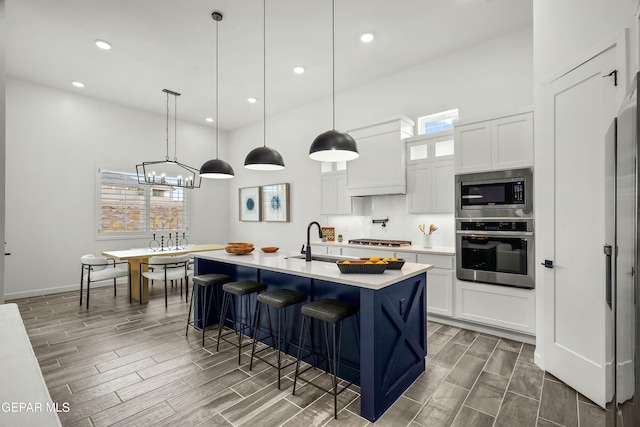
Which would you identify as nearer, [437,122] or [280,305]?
[280,305]

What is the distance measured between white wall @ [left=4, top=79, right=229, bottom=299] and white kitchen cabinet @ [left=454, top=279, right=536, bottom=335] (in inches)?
238

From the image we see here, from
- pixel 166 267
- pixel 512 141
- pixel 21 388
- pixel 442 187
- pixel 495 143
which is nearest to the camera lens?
pixel 21 388

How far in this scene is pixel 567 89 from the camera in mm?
2436

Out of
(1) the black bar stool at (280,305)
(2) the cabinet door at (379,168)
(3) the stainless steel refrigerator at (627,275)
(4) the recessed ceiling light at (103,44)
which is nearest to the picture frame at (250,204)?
A: (2) the cabinet door at (379,168)

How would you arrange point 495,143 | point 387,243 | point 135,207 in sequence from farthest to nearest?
1. point 135,207
2. point 387,243
3. point 495,143

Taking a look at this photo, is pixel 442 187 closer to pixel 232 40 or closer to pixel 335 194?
pixel 335 194

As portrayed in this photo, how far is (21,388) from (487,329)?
3933 millimetres

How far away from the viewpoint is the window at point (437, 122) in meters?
4.35

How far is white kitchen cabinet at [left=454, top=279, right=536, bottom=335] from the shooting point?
3203 millimetres

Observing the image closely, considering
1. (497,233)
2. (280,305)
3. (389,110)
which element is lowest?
(280,305)

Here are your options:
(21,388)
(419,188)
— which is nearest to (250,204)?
(419,188)

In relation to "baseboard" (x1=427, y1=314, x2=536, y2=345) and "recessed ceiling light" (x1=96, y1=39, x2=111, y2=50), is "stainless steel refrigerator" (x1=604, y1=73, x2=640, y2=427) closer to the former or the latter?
"baseboard" (x1=427, y1=314, x2=536, y2=345)

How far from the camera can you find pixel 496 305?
3.38 meters

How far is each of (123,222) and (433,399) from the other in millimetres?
6213
